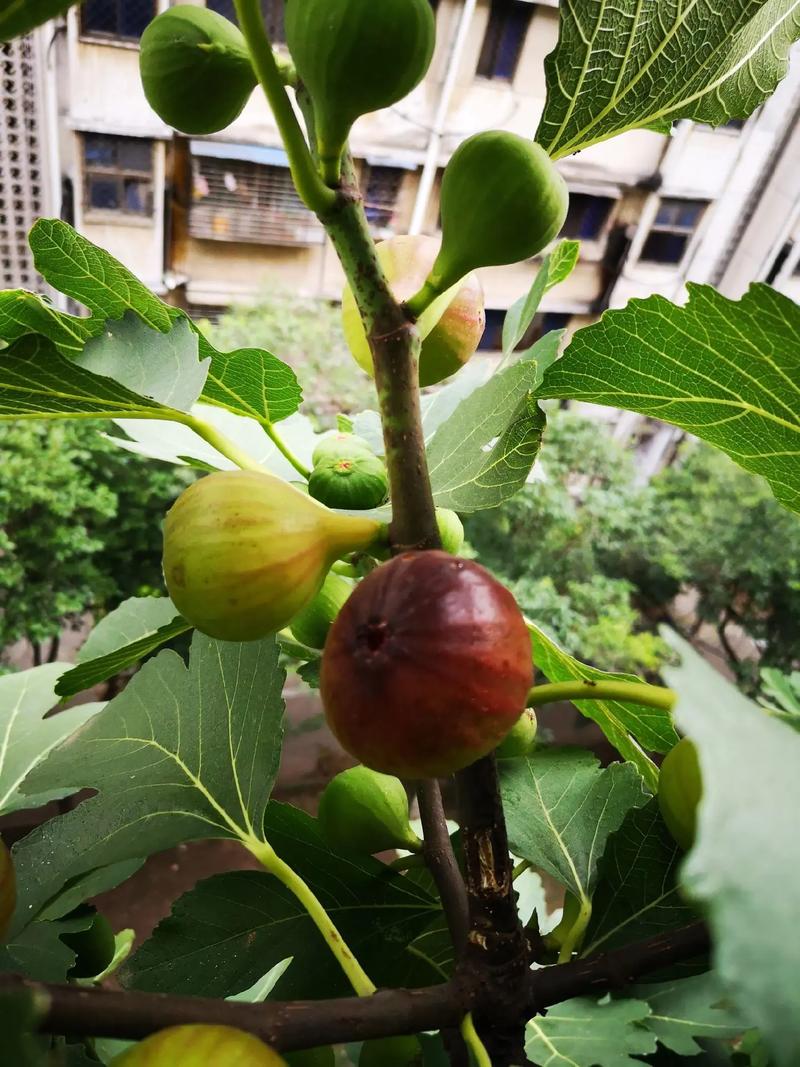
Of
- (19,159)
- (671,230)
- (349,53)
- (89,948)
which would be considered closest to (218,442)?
(349,53)

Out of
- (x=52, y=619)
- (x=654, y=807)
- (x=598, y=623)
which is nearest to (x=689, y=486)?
(x=598, y=623)

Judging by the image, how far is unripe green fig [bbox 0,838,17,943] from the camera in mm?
306

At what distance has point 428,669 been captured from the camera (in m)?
0.26

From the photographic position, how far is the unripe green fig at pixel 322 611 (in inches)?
18.9

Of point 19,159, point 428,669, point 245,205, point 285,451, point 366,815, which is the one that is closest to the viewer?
point 428,669

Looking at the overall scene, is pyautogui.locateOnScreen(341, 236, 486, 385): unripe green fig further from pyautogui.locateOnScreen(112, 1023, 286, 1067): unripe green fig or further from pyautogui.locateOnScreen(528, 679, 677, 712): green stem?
pyautogui.locateOnScreen(112, 1023, 286, 1067): unripe green fig

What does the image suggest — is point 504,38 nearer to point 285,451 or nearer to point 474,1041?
point 285,451

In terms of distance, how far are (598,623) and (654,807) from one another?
3.68 meters

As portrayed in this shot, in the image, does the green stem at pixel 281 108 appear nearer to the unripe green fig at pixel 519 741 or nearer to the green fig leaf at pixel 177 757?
the green fig leaf at pixel 177 757

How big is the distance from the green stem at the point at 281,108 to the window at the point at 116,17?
526 cm

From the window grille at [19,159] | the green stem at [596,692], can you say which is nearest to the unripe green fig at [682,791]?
the green stem at [596,692]

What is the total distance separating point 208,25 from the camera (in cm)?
36

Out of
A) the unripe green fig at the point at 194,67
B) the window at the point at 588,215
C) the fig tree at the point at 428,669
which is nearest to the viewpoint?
the fig tree at the point at 428,669

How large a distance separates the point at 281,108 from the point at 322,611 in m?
0.28
